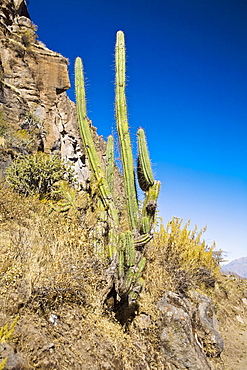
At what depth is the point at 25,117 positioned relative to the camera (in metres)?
12.6

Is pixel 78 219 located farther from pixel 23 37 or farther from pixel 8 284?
pixel 23 37

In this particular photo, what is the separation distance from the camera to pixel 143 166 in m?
4.59

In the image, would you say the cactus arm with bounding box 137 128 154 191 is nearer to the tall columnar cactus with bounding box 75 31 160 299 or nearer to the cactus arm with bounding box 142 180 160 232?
the tall columnar cactus with bounding box 75 31 160 299

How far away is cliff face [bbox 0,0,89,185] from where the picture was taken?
14.6 metres

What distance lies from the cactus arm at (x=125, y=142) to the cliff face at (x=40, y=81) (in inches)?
357

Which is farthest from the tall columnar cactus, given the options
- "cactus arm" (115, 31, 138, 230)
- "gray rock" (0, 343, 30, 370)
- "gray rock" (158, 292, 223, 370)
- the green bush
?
the green bush

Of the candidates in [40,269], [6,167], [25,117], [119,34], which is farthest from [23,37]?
[40,269]

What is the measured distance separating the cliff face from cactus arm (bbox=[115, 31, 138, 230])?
908cm

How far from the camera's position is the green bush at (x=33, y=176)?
7812 mm

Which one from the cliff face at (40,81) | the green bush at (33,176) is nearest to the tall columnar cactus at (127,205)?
the green bush at (33,176)

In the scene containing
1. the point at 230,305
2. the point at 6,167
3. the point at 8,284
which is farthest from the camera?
the point at 230,305

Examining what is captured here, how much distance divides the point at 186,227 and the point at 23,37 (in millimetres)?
15756

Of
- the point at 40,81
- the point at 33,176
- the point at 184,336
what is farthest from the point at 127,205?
the point at 40,81

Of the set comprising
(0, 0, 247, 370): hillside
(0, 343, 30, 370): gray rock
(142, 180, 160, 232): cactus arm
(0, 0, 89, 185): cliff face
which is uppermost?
(0, 0, 89, 185): cliff face
